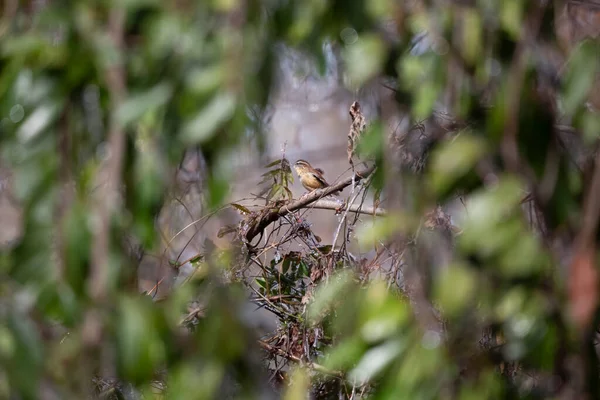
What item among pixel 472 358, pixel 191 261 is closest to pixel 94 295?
pixel 472 358

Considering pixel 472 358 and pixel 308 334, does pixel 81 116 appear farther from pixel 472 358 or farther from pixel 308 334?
pixel 308 334

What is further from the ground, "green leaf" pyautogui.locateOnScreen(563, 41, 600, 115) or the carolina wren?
the carolina wren

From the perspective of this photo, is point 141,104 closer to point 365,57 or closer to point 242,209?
point 365,57

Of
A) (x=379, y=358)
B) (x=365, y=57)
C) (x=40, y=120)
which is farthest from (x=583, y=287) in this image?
(x=40, y=120)

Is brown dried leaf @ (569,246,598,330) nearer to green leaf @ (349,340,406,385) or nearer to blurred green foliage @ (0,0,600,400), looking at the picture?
blurred green foliage @ (0,0,600,400)

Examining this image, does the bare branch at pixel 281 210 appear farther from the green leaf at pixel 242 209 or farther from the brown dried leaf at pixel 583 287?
the brown dried leaf at pixel 583 287

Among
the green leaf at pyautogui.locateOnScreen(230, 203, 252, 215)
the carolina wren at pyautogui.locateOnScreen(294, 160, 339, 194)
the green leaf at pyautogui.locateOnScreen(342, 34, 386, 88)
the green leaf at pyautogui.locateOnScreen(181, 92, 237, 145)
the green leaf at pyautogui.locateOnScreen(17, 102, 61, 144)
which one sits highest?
the carolina wren at pyautogui.locateOnScreen(294, 160, 339, 194)

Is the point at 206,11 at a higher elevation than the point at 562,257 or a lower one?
higher

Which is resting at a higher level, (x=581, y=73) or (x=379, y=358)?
(x=581, y=73)

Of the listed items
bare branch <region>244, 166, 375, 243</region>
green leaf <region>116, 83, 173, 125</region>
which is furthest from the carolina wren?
green leaf <region>116, 83, 173, 125</region>

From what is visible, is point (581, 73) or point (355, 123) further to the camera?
point (355, 123)

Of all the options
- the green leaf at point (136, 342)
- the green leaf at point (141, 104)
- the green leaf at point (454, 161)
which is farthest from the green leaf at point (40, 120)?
the green leaf at point (454, 161)
